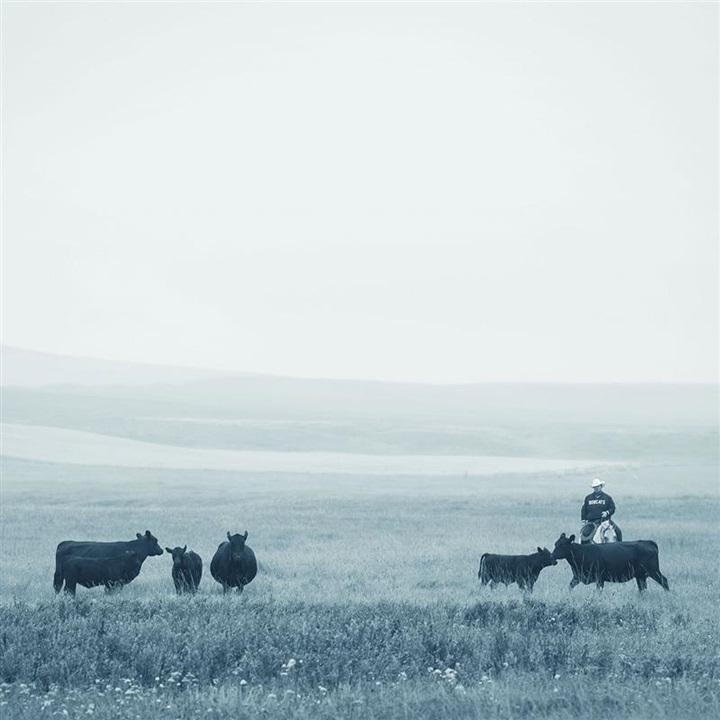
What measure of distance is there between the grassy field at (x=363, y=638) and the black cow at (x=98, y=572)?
0.36 metres

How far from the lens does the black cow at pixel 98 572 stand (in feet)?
55.9

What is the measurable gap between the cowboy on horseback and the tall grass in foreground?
5.90 m

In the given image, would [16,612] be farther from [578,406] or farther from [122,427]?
[578,406]

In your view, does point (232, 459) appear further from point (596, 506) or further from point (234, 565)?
point (234, 565)

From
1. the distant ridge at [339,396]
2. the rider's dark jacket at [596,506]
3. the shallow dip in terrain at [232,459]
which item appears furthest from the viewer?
the distant ridge at [339,396]

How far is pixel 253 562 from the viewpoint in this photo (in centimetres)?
1781

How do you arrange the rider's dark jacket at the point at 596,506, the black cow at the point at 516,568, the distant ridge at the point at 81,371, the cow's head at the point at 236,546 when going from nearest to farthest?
the cow's head at the point at 236,546 → the black cow at the point at 516,568 → the rider's dark jacket at the point at 596,506 → the distant ridge at the point at 81,371

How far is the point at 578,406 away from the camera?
155 m

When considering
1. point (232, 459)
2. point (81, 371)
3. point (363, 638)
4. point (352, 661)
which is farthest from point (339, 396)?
point (352, 661)

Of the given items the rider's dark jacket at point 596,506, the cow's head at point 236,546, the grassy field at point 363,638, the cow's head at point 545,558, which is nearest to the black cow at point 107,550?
the grassy field at point 363,638

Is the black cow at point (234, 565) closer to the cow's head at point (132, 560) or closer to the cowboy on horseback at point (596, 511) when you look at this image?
the cow's head at point (132, 560)

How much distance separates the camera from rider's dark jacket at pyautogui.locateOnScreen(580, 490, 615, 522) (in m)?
21.0

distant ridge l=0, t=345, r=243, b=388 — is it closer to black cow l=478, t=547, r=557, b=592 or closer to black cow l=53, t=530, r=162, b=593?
black cow l=53, t=530, r=162, b=593

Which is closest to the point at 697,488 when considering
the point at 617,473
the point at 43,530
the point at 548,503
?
the point at 617,473
